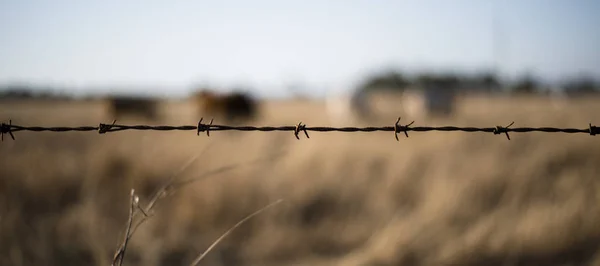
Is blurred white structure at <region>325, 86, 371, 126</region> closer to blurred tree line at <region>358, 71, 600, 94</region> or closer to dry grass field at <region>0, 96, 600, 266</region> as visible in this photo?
dry grass field at <region>0, 96, 600, 266</region>

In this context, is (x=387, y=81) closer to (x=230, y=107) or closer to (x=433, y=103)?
(x=433, y=103)

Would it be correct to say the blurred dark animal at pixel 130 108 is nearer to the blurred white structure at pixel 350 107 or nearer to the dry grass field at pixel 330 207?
the blurred white structure at pixel 350 107

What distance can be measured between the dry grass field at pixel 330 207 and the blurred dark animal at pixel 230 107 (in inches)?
594

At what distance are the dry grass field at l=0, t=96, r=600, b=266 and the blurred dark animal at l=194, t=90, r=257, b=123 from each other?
15.1 m

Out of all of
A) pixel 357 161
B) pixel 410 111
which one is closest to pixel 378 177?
pixel 357 161

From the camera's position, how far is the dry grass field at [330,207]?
4160 millimetres

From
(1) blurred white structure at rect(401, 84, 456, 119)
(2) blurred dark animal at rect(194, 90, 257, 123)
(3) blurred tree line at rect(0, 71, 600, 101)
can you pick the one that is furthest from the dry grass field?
(3) blurred tree line at rect(0, 71, 600, 101)

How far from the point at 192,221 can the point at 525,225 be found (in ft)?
11.2

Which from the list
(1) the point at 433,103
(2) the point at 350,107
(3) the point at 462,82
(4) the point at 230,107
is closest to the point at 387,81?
(3) the point at 462,82

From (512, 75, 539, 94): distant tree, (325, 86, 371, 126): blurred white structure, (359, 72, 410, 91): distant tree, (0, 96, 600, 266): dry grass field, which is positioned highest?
(359, 72, 410, 91): distant tree

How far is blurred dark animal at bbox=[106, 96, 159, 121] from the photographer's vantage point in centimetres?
2784

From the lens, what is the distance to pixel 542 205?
486 cm

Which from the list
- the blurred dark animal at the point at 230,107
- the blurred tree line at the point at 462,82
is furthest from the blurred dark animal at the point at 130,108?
the blurred tree line at the point at 462,82

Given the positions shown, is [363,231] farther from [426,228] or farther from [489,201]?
[489,201]
